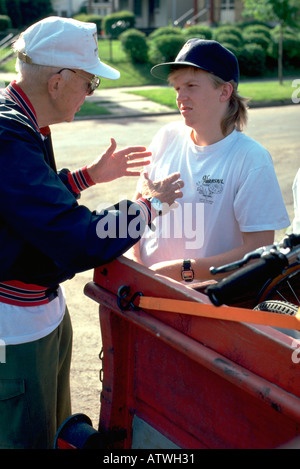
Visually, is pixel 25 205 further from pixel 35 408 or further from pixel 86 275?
pixel 86 275

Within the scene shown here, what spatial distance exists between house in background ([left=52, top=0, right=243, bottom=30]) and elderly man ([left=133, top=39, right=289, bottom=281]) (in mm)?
37879

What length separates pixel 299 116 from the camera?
14883mm

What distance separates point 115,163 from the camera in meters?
2.85

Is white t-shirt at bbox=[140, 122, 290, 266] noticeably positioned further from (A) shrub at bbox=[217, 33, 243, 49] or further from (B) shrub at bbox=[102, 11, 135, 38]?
(B) shrub at bbox=[102, 11, 135, 38]

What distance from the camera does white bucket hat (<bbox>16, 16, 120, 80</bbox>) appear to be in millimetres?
2154

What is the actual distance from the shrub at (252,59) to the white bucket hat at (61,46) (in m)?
22.1

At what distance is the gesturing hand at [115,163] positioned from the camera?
9.29 feet

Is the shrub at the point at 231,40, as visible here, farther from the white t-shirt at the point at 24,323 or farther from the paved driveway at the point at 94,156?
the white t-shirt at the point at 24,323

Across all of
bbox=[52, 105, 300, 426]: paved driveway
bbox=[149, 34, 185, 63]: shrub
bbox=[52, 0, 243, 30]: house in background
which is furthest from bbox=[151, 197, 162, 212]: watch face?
bbox=[52, 0, 243, 30]: house in background

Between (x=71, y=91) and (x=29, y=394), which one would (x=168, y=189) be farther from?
(x=29, y=394)

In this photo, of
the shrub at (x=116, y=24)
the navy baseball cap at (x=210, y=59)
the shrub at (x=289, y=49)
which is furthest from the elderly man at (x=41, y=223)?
the shrub at (x=116, y=24)

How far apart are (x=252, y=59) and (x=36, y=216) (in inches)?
897

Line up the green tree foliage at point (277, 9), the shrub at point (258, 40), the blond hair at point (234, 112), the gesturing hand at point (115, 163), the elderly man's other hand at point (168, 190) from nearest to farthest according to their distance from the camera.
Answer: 1. the elderly man's other hand at point (168, 190)
2. the gesturing hand at point (115, 163)
3. the blond hair at point (234, 112)
4. the green tree foliage at point (277, 9)
5. the shrub at point (258, 40)

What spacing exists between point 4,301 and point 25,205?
0.51m
